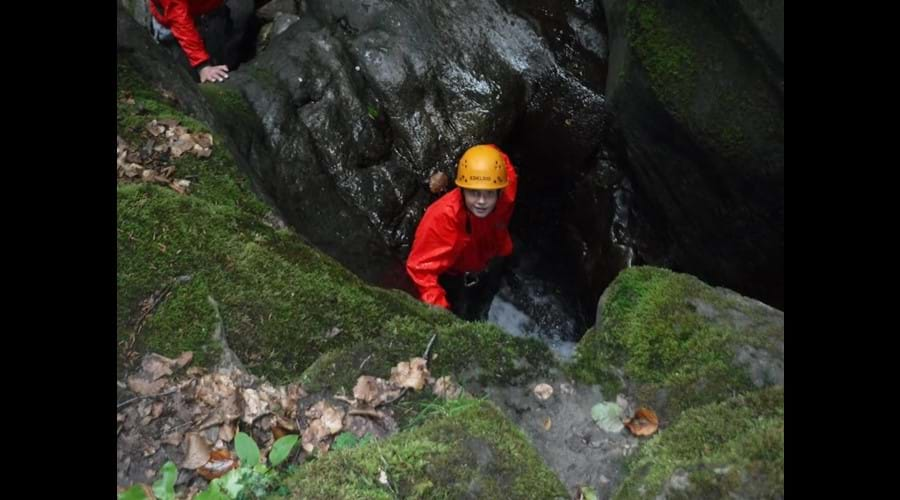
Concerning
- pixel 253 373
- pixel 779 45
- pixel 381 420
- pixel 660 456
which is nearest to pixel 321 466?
pixel 381 420

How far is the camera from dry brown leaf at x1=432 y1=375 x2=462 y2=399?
3.64 m

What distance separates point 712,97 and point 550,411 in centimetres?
293

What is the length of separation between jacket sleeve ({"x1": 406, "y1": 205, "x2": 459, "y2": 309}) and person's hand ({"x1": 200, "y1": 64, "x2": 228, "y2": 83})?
2966 millimetres

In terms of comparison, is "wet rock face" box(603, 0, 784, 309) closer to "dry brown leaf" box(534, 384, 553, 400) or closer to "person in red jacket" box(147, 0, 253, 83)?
"dry brown leaf" box(534, 384, 553, 400)

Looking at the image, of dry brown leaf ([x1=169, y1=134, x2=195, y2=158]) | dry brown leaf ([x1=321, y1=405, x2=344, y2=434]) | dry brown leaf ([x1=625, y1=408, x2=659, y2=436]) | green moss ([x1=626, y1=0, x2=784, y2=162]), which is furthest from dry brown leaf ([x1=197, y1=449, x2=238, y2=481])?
green moss ([x1=626, y1=0, x2=784, y2=162])

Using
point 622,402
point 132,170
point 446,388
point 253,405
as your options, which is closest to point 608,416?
point 622,402

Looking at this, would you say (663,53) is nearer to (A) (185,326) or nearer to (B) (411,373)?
(B) (411,373)

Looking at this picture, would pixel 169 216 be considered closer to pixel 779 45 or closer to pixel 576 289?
pixel 779 45

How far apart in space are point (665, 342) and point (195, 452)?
2.59m

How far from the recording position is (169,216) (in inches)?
166

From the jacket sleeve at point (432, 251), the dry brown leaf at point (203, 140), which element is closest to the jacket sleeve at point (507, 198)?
the jacket sleeve at point (432, 251)

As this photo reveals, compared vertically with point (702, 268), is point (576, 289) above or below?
below

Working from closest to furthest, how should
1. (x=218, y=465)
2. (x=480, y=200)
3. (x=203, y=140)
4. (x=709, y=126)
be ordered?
(x=218, y=465)
(x=203, y=140)
(x=709, y=126)
(x=480, y=200)

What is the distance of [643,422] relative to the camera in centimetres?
363
